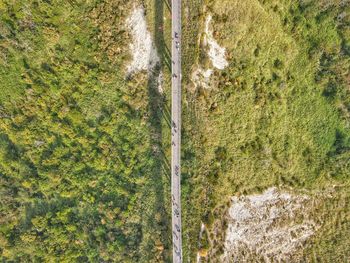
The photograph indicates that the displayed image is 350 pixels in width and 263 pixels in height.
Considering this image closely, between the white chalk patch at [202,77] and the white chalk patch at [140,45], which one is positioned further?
the white chalk patch at [140,45]

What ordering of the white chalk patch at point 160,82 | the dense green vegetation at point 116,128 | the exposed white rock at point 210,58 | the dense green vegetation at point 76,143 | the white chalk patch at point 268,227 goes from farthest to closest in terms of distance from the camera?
1. the white chalk patch at point 268,227
2. the white chalk patch at point 160,82
3. the dense green vegetation at point 76,143
4. the dense green vegetation at point 116,128
5. the exposed white rock at point 210,58

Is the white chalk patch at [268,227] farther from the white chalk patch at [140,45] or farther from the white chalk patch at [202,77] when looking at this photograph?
the white chalk patch at [140,45]

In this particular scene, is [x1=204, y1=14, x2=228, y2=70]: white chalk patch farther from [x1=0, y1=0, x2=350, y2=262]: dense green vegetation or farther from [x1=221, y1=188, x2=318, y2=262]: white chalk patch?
[x1=221, y1=188, x2=318, y2=262]: white chalk patch

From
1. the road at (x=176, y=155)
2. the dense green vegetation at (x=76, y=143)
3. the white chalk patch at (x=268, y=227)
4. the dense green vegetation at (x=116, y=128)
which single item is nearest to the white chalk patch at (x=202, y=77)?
the dense green vegetation at (x=116, y=128)

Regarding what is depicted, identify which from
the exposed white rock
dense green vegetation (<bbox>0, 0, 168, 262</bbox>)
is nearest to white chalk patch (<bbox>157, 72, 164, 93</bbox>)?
dense green vegetation (<bbox>0, 0, 168, 262</bbox>)

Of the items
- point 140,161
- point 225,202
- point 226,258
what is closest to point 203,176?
point 225,202
